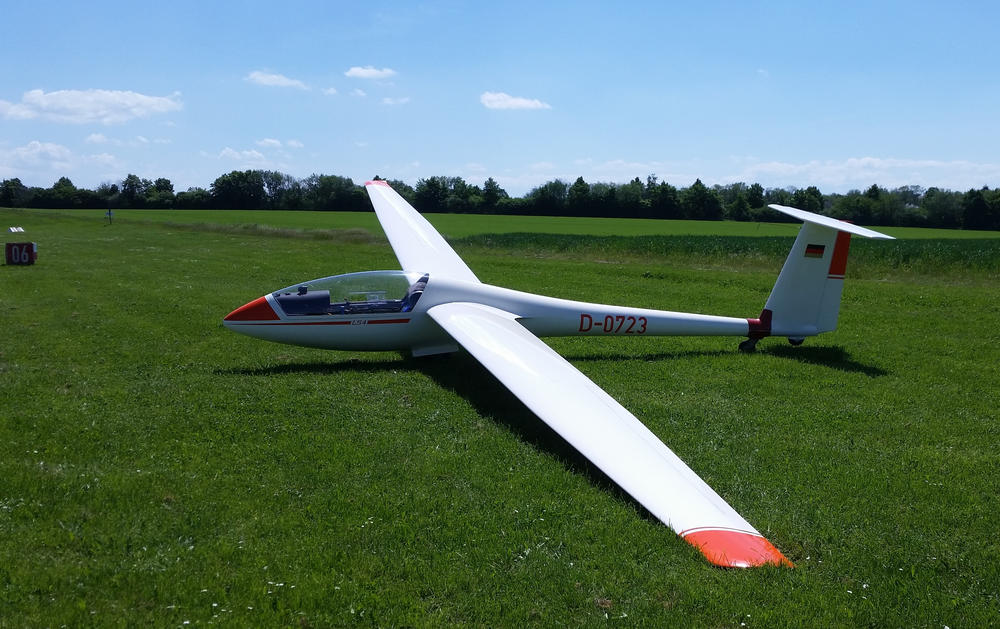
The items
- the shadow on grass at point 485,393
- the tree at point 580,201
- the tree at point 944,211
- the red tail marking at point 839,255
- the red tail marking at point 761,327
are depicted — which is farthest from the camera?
the tree at point 580,201

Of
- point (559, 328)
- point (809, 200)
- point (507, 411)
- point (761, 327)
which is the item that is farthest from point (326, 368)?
point (809, 200)

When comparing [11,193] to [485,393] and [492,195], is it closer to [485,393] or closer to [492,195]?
[492,195]

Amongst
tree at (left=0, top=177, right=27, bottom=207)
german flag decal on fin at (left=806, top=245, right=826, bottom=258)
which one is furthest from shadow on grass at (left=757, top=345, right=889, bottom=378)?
tree at (left=0, top=177, right=27, bottom=207)

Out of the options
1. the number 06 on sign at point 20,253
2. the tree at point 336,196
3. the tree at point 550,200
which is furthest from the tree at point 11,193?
the number 06 on sign at point 20,253

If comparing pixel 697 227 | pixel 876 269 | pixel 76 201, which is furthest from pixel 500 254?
pixel 76 201

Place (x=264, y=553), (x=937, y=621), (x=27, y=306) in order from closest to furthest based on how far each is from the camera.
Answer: (x=937, y=621)
(x=264, y=553)
(x=27, y=306)

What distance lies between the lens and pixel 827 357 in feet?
38.5

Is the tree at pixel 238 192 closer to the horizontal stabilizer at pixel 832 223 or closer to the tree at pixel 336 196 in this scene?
the tree at pixel 336 196

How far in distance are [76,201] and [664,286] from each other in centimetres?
9048

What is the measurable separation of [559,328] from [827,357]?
195 inches

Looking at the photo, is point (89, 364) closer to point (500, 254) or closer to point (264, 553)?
point (264, 553)

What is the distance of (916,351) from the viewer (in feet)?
40.7

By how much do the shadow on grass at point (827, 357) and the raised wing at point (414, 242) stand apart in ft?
19.0

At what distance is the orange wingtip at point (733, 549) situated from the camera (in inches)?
183
